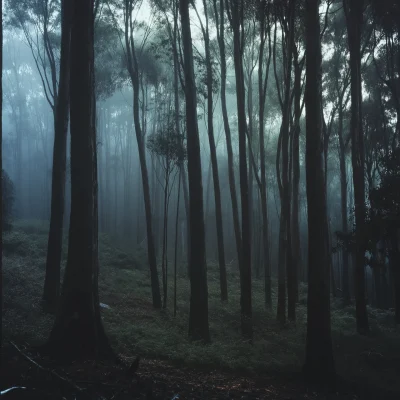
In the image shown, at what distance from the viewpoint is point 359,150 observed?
12.2 metres

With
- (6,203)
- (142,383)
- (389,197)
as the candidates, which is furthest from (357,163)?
(6,203)

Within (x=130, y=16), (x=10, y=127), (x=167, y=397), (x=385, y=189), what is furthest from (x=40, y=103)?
(x=167, y=397)

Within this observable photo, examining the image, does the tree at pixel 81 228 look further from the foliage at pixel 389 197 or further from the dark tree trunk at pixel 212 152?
the foliage at pixel 389 197

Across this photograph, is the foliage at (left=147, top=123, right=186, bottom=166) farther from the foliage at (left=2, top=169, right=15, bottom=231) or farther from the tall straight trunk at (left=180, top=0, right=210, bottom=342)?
the foliage at (left=2, top=169, right=15, bottom=231)

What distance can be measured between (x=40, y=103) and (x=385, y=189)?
50.1 metres

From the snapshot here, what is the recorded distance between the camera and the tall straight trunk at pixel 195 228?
28.6ft

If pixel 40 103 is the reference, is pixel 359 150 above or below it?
below

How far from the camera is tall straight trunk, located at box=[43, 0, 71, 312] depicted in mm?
9586

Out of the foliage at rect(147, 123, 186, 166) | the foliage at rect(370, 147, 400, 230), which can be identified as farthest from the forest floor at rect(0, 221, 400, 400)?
the foliage at rect(147, 123, 186, 166)

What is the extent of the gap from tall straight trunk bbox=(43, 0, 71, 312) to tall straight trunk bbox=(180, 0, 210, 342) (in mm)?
3113

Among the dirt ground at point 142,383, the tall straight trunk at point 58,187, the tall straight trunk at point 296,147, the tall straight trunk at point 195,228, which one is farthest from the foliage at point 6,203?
the dirt ground at point 142,383

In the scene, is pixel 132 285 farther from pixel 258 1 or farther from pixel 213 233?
pixel 213 233

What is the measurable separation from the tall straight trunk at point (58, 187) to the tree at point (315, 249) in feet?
20.4

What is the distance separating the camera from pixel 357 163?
1216cm
